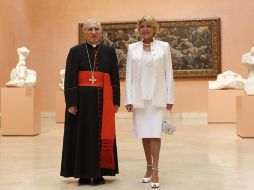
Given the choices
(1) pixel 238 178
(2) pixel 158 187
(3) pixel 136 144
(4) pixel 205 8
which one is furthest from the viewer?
(4) pixel 205 8

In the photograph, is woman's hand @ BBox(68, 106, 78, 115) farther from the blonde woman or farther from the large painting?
the large painting

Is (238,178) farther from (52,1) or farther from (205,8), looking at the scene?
(52,1)

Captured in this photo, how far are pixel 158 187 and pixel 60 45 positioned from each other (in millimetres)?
16447

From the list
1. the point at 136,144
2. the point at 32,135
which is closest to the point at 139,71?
the point at 136,144

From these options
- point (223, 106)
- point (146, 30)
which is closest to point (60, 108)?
point (223, 106)

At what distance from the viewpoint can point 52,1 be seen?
21281mm

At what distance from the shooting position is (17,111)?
12.6 meters

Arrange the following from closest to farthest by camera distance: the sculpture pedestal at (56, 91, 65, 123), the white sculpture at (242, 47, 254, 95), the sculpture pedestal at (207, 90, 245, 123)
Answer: the white sculpture at (242, 47, 254, 95) → the sculpture pedestal at (207, 90, 245, 123) → the sculpture pedestal at (56, 91, 65, 123)

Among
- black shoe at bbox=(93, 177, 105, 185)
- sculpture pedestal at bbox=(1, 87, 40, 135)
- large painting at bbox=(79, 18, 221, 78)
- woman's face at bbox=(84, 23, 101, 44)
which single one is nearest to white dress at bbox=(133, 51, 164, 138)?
woman's face at bbox=(84, 23, 101, 44)

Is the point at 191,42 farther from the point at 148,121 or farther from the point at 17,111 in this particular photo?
the point at 148,121

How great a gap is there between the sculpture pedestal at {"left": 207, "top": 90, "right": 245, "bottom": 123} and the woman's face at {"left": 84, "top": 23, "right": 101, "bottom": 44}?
11.7 metres

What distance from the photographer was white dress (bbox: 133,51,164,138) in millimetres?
5773

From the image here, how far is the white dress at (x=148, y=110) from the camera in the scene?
5.77 metres

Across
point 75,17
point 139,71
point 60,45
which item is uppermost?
point 75,17
